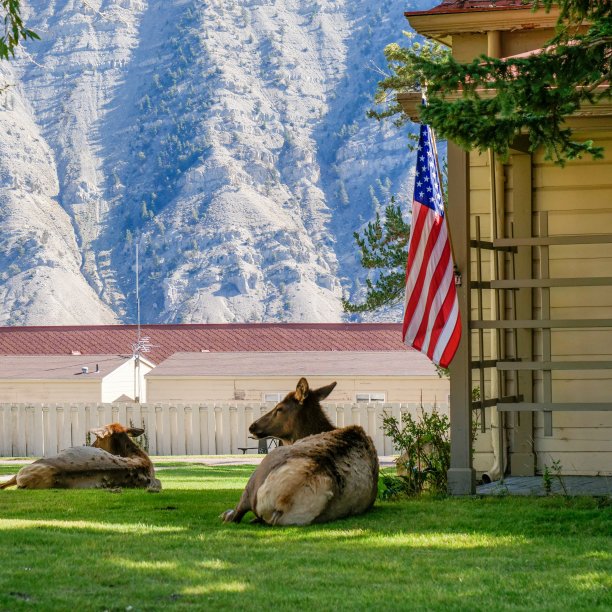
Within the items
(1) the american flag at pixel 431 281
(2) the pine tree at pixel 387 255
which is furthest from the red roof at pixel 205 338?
(1) the american flag at pixel 431 281

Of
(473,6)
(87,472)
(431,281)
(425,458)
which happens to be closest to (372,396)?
(87,472)

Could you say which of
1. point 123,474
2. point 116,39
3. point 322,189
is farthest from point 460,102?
point 116,39

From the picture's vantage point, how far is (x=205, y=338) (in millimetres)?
49594

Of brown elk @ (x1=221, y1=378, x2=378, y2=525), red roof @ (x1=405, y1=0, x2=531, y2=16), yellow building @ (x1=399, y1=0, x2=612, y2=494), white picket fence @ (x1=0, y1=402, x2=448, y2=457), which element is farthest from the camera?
white picket fence @ (x1=0, y1=402, x2=448, y2=457)

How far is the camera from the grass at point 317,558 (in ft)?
19.2

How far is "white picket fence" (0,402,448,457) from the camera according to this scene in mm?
29734

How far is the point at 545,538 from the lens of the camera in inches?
307

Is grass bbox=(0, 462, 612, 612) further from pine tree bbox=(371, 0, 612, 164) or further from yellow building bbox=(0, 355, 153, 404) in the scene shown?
yellow building bbox=(0, 355, 153, 404)

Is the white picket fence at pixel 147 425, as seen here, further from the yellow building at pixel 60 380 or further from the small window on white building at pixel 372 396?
the yellow building at pixel 60 380

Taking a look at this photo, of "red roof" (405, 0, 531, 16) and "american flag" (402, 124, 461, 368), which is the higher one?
"red roof" (405, 0, 531, 16)

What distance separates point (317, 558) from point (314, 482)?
1.56 meters

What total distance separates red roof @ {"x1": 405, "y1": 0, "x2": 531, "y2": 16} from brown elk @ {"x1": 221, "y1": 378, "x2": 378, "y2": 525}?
15.2ft

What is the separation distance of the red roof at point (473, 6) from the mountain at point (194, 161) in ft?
349

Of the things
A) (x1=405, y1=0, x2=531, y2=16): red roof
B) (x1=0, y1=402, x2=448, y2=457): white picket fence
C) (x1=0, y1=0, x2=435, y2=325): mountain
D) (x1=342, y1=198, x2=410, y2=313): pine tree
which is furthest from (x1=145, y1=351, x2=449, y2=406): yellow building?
(x1=0, y1=0, x2=435, y2=325): mountain
